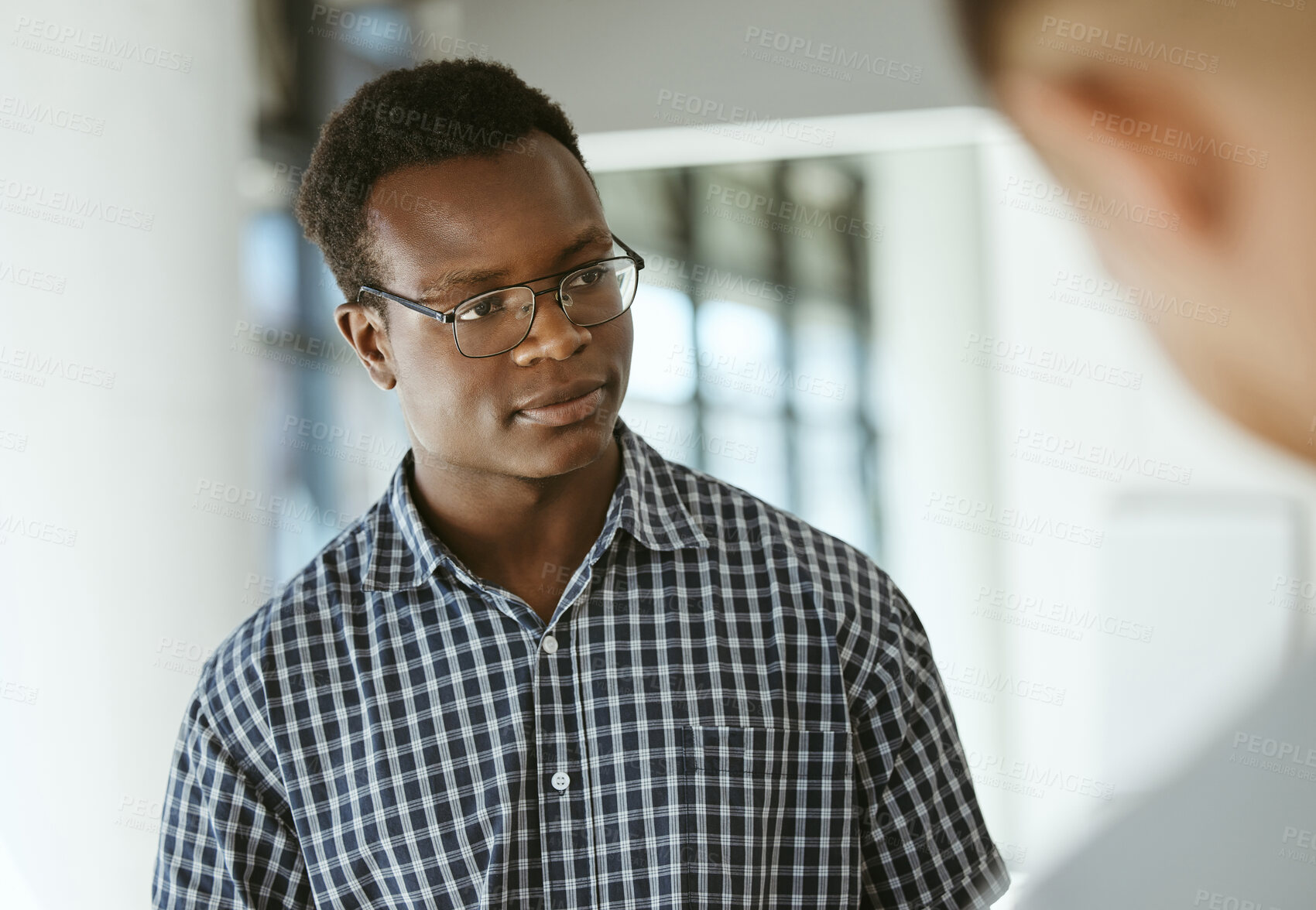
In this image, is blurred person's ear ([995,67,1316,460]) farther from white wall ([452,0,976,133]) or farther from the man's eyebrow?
the man's eyebrow

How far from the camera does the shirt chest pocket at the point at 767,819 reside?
1026mm

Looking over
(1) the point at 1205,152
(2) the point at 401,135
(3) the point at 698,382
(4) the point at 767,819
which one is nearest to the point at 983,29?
(1) the point at 1205,152

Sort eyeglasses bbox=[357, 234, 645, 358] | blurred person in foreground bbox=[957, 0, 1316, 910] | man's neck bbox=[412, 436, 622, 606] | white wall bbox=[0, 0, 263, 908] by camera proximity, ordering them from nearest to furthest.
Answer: eyeglasses bbox=[357, 234, 645, 358]
man's neck bbox=[412, 436, 622, 606]
white wall bbox=[0, 0, 263, 908]
blurred person in foreground bbox=[957, 0, 1316, 910]

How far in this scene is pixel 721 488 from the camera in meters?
1.20

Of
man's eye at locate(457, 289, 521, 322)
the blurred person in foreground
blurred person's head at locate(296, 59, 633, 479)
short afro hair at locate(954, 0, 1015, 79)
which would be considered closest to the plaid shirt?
blurred person's head at locate(296, 59, 633, 479)

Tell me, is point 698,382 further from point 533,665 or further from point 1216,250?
point 533,665

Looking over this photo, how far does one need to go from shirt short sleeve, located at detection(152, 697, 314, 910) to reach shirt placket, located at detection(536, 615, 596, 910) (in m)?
0.27

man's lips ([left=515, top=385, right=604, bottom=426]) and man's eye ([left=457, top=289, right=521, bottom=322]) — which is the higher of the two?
man's eye ([left=457, top=289, right=521, bottom=322])

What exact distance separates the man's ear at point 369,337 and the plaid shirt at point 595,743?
0.51 feet

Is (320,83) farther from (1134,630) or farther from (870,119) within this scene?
(1134,630)

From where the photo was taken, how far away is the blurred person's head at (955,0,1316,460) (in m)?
2.76

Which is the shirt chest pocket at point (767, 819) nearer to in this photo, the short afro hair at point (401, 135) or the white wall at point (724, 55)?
the short afro hair at point (401, 135)

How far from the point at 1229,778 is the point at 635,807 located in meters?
2.36

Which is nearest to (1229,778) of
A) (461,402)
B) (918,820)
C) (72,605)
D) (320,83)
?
(918,820)
